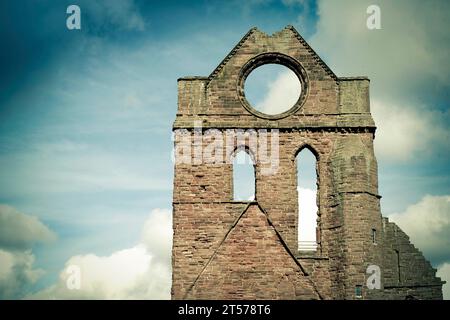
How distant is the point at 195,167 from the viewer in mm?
17562

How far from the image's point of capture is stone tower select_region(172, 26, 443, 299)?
1673 centimetres

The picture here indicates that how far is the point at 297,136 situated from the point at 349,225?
327cm

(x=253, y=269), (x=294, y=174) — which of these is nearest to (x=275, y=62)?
(x=294, y=174)

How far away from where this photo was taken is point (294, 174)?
1761 cm

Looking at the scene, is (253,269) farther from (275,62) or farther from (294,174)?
(275,62)

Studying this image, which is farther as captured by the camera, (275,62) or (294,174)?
(275,62)

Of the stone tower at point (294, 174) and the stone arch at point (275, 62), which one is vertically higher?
the stone arch at point (275, 62)

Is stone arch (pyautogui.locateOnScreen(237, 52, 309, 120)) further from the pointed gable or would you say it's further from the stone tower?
the pointed gable

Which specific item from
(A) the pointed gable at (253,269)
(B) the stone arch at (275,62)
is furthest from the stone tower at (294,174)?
(A) the pointed gable at (253,269)

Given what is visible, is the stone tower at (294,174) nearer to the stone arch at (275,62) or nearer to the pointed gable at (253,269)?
the stone arch at (275,62)

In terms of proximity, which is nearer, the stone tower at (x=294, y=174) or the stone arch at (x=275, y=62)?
the stone tower at (x=294, y=174)

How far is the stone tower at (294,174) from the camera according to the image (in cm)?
1673
